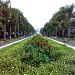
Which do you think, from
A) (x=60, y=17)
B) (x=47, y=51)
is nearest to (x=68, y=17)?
(x=60, y=17)

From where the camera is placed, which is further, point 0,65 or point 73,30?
point 73,30

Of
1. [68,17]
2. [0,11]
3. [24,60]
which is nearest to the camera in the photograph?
[24,60]

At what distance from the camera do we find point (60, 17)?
80812 millimetres

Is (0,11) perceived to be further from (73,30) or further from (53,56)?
(53,56)

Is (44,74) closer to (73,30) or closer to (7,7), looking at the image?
(7,7)

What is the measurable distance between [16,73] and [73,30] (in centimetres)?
7457

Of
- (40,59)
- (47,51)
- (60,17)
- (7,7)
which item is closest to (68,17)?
(60,17)

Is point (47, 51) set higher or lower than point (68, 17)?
lower

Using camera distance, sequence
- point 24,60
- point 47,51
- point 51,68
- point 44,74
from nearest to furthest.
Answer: point 44,74 < point 51,68 < point 24,60 < point 47,51

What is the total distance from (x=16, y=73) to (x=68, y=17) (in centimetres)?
6123

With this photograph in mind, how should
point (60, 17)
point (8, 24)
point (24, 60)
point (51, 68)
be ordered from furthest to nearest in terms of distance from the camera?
1. point (60, 17)
2. point (8, 24)
3. point (24, 60)
4. point (51, 68)

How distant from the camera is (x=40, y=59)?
38.5 ft

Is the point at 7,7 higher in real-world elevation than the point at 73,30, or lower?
higher

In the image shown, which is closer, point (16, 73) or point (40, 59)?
point (16, 73)
